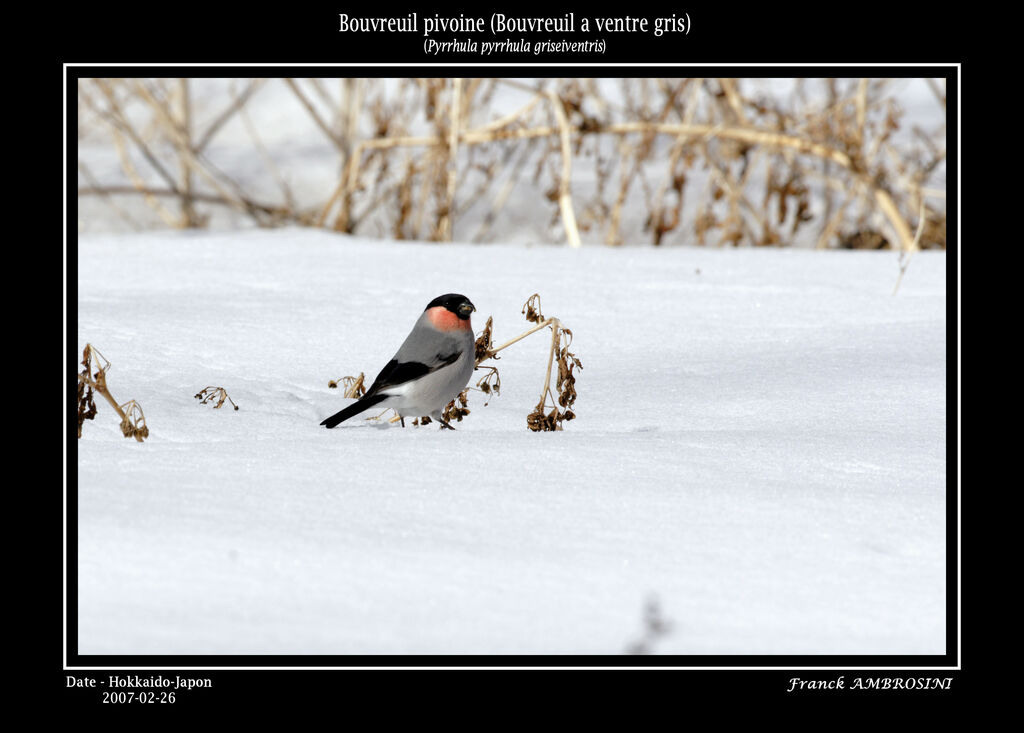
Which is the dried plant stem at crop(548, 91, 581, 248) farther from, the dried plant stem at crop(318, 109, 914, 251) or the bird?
the bird

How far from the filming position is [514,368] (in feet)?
9.59

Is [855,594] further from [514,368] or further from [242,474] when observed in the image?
[514,368]

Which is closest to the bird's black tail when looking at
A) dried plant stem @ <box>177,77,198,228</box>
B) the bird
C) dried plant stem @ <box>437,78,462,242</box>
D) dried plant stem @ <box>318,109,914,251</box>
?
the bird

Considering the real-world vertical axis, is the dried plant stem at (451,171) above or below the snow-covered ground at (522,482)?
above

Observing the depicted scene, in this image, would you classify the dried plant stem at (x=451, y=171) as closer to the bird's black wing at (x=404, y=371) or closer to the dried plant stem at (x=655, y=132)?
the dried plant stem at (x=655, y=132)

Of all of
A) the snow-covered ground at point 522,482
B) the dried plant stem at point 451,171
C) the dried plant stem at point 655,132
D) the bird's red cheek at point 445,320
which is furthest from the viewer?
the dried plant stem at point 451,171

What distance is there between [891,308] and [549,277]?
1.14m

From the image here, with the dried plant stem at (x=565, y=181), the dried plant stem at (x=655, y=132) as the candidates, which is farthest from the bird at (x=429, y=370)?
the dried plant stem at (x=655, y=132)

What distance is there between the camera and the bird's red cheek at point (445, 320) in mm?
2590

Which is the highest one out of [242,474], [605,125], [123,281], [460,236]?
[605,125]

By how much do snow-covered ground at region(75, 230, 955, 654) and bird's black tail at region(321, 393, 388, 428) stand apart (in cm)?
5

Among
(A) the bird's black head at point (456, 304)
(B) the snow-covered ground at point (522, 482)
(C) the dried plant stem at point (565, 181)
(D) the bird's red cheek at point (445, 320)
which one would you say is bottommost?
(B) the snow-covered ground at point (522, 482)

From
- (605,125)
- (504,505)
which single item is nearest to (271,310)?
(504,505)

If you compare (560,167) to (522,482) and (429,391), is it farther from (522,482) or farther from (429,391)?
(522,482)
